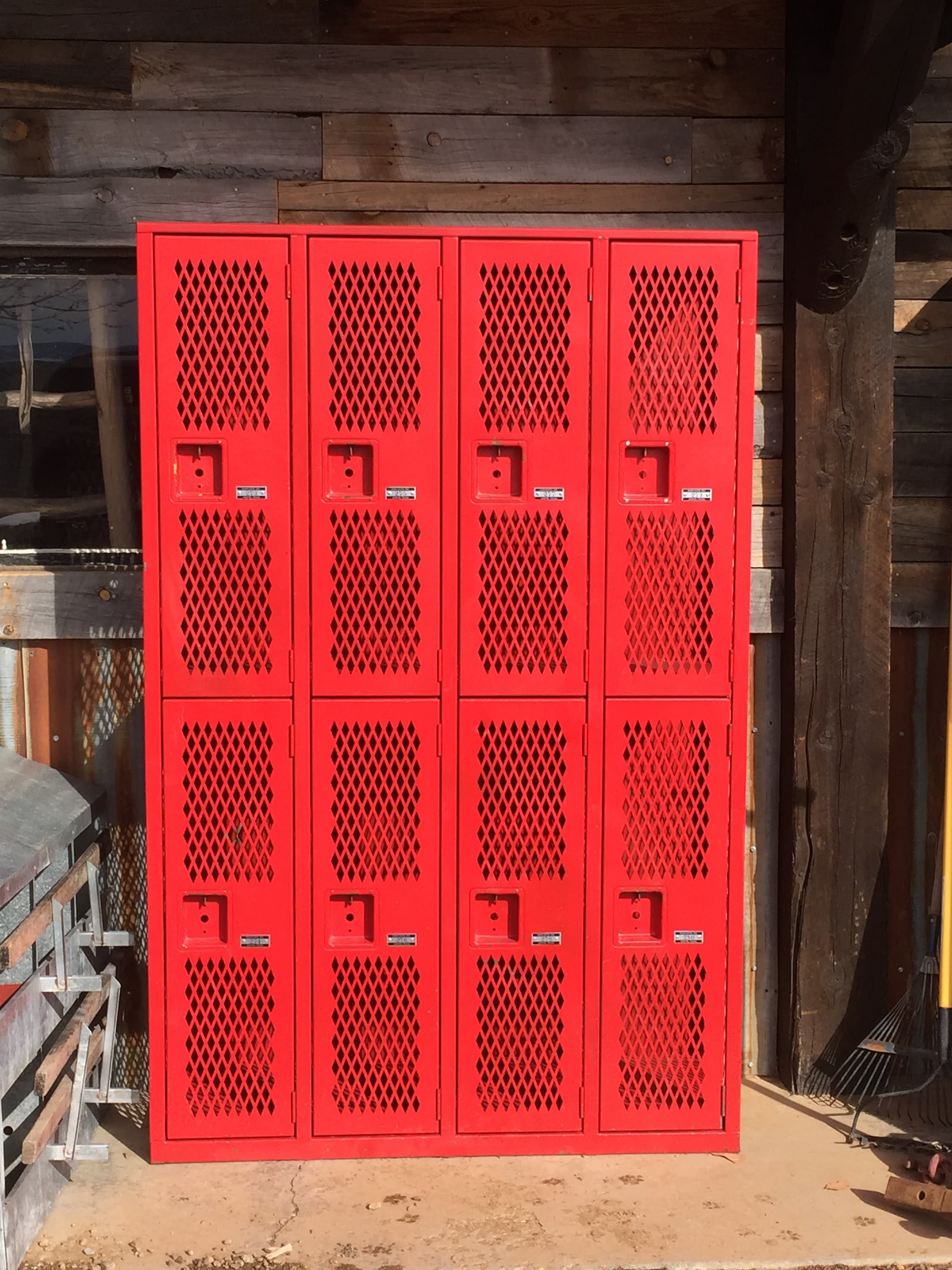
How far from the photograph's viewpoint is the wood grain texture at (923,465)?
3875 mm

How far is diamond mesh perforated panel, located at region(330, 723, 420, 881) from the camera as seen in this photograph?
3.24 metres

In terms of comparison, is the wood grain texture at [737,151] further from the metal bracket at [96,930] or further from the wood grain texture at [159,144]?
the metal bracket at [96,930]

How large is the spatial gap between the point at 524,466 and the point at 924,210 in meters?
1.74

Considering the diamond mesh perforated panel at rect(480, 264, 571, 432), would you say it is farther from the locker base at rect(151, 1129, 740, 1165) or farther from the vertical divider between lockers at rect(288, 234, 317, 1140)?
the locker base at rect(151, 1129, 740, 1165)

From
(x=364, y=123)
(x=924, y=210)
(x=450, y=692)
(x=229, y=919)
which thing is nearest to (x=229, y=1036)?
(x=229, y=919)

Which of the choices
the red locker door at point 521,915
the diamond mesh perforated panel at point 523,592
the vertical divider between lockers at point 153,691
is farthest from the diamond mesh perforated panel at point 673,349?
the vertical divider between lockers at point 153,691

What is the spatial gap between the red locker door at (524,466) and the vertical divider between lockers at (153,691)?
817mm

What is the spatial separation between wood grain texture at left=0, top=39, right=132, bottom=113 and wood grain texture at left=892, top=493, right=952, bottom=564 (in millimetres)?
2811

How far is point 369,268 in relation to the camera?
313cm

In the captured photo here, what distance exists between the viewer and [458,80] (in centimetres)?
371

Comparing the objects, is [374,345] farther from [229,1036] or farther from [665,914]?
[229,1036]

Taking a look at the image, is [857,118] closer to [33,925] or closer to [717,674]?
[717,674]

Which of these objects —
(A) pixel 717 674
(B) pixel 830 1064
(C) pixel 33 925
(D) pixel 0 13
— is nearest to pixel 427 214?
(D) pixel 0 13

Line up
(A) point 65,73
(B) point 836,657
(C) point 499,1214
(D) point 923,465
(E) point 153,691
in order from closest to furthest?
(C) point 499,1214, (E) point 153,691, (A) point 65,73, (B) point 836,657, (D) point 923,465
